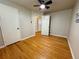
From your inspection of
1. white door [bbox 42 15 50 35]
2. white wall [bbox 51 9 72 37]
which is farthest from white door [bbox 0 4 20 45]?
white wall [bbox 51 9 72 37]

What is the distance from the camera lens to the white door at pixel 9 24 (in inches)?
100

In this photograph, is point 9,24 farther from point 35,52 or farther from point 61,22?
point 61,22

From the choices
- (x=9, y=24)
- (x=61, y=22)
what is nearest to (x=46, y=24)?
(x=61, y=22)

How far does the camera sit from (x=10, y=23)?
2.86 m

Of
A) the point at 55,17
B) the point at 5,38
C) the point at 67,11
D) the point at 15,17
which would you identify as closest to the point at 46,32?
the point at 55,17

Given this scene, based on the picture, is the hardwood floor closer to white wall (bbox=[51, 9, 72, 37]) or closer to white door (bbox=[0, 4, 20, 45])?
white door (bbox=[0, 4, 20, 45])

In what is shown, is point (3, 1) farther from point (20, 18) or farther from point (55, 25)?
point (55, 25)

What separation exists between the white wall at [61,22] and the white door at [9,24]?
3411 mm

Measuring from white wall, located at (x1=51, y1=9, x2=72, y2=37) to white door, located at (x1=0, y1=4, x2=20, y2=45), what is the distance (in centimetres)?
341

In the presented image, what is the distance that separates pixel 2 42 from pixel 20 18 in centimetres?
176

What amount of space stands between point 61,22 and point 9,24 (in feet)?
13.4

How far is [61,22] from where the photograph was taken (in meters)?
4.68

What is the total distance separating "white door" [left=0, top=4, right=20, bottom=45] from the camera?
2546 mm

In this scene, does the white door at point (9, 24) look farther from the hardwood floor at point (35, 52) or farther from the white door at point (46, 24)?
the white door at point (46, 24)
